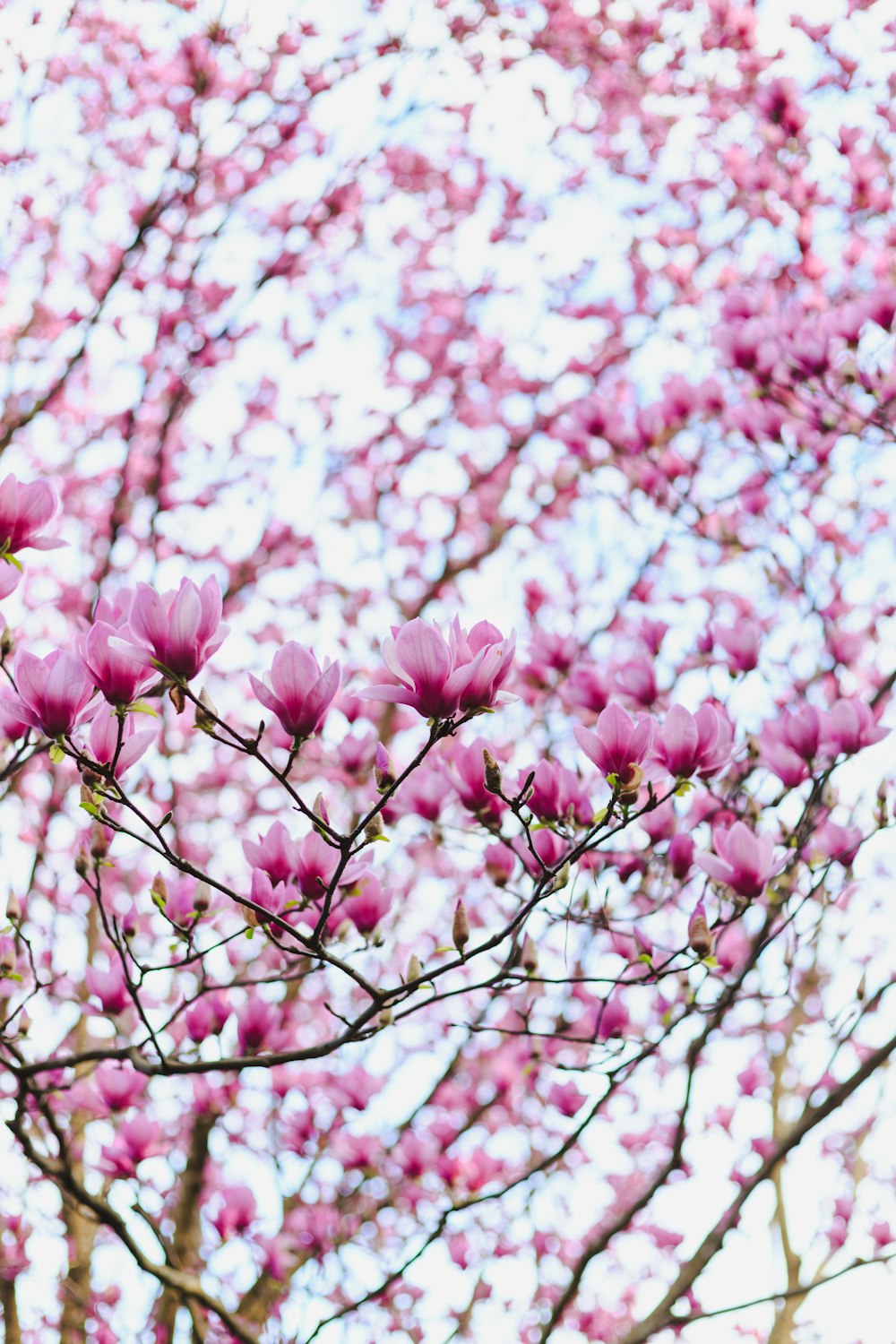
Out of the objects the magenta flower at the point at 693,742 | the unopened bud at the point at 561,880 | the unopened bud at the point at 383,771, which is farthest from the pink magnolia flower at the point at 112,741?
the magenta flower at the point at 693,742

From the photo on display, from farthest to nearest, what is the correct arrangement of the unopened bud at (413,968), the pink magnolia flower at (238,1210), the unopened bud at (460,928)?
the pink magnolia flower at (238,1210) < the unopened bud at (413,968) < the unopened bud at (460,928)

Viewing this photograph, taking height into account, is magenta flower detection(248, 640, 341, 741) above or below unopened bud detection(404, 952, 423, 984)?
above

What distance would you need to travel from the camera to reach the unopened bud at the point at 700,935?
1.96 metres

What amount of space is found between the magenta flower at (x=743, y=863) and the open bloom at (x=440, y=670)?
0.71 meters

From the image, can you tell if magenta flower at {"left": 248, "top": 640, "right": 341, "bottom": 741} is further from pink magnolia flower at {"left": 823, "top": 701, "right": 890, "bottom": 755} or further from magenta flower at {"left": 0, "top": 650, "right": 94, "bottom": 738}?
pink magnolia flower at {"left": 823, "top": 701, "right": 890, "bottom": 755}

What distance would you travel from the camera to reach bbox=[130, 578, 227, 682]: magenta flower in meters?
1.59

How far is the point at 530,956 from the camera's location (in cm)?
215

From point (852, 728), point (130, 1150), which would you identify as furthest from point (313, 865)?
point (852, 728)

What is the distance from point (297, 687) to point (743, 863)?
96 centimetres

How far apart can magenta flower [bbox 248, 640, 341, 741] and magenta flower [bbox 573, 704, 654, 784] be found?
447 mm

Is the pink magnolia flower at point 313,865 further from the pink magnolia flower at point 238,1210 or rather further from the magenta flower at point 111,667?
the pink magnolia flower at point 238,1210

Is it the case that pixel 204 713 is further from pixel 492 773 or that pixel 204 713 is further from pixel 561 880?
pixel 561 880

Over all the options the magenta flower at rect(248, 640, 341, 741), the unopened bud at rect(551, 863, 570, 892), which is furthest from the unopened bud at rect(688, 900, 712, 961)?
the magenta flower at rect(248, 640, 341, 741)

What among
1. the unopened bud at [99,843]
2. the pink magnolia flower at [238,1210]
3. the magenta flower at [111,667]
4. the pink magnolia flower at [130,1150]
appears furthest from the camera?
the pink magnolia flower at [238,1210]
